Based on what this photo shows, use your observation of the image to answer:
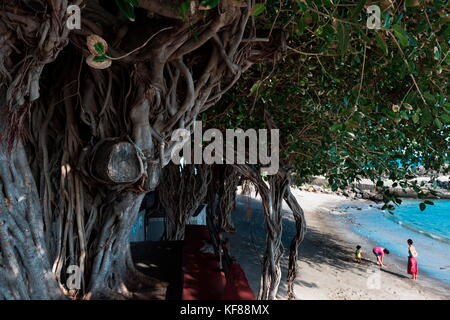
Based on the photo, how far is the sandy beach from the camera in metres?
7.67

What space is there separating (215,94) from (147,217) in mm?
6587

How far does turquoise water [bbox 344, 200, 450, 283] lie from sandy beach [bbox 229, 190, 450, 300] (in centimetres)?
108

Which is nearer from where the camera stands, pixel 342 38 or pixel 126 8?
pixel 126 8

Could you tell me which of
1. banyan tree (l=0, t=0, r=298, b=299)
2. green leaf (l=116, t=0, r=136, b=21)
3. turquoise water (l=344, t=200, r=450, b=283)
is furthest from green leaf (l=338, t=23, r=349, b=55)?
turquoise water (l=344, t=200, r=450, b=283)

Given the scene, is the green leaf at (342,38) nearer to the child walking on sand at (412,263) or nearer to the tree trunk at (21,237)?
the tree trunk at (21,237)

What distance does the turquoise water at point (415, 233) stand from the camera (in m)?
12.2

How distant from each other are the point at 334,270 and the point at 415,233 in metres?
11.7

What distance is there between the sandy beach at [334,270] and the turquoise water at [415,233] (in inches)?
42.4

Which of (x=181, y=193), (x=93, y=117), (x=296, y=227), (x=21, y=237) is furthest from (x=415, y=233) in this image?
(x=21, y=237)

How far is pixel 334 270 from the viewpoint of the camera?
9.27 meters

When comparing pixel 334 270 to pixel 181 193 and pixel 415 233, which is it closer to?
pixel 181 193
